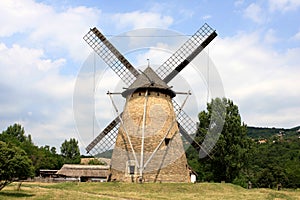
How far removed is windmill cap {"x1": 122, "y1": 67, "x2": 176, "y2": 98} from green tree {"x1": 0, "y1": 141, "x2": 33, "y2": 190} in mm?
10128

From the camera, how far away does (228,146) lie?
3544 centimetres

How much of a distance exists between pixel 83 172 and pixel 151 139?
19683mm

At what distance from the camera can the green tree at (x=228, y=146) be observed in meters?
35.0

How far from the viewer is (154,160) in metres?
27.8

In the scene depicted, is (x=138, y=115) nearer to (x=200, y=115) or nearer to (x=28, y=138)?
(x=200, y=115)

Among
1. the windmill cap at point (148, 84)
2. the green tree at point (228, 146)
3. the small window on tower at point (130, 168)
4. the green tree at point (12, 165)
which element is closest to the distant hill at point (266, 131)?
the green tree at point (228, 146)

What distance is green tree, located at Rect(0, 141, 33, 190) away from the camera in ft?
68.7

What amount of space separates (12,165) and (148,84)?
1193 cm

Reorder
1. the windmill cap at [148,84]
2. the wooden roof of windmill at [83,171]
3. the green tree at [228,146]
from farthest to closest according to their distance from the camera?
1. the wooden roof of windmill at [83,171]
2. the green tree at [228,146]
3. the windmill cap at [148,84]

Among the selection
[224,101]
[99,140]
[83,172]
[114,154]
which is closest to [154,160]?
[114,154]

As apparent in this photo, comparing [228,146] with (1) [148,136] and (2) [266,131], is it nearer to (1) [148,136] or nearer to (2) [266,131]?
(1) [148,136]

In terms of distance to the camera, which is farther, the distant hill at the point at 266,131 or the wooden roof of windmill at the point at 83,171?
the distant hill at the point at 266,131

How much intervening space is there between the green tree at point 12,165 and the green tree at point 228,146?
1863cm

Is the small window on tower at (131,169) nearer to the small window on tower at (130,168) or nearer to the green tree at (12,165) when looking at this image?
the small window on tower at (130,168)
